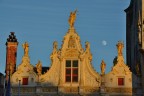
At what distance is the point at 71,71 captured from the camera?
43031 millimetres

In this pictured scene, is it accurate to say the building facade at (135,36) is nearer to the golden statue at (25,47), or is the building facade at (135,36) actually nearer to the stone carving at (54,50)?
the stone carving at (54,50)

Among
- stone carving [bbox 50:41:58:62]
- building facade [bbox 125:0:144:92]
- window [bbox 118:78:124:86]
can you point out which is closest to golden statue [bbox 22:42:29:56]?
stone carving [bbox 50:41:58:62]

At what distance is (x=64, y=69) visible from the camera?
43000 millimetres

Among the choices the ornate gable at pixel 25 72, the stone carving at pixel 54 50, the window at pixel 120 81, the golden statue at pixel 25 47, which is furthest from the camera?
the golden statue at pixel 25 47

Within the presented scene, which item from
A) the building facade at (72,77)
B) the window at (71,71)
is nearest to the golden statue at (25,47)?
the building facade at (72,77)

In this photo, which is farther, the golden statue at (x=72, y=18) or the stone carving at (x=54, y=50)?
the golden statue at (x=72, y=18)

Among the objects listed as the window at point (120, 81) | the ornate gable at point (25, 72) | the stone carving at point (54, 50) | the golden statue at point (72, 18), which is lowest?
the window at point (120, 81)

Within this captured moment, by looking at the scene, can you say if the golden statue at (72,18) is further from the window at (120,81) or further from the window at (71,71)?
the window at (120,81)

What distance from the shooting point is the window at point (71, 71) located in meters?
42.8

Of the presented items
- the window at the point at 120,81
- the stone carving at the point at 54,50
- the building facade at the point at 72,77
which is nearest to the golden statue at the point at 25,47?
the building facade at the point at 72,77

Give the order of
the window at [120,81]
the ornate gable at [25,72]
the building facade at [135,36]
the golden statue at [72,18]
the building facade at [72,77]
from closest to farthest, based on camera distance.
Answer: the building facade at [72,77], the window at [120,81], the ornate gable at [25,72], the building facade at [135,36], the golden statue at [72,18]

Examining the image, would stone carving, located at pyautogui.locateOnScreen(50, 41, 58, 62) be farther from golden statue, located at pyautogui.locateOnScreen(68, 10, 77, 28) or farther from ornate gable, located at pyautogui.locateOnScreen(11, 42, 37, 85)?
golden statue, located at pyautogui.locateOnScreen(68, 10, 77, 28)

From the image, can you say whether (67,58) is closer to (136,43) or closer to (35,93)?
(35,93)

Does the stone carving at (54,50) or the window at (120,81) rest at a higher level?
the stone carving at (54,50)
